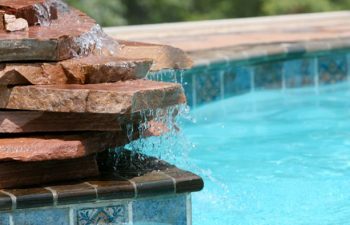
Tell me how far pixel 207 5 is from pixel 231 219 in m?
12.4

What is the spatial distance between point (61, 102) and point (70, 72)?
15cm

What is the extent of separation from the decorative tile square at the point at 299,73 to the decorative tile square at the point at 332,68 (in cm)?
8

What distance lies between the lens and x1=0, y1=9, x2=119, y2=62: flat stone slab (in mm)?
2924

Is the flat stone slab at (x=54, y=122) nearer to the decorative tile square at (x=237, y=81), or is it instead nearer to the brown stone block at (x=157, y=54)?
the brown stone block at (x=157, y=54)

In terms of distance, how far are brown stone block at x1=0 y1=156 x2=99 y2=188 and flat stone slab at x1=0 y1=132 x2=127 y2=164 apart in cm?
5

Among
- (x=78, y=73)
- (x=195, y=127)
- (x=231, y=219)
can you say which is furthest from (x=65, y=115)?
(x=195, y=127)

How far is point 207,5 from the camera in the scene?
16.2 m

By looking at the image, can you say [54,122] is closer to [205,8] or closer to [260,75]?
[260,75]

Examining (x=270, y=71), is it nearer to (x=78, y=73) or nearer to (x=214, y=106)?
(x=214, y=106)

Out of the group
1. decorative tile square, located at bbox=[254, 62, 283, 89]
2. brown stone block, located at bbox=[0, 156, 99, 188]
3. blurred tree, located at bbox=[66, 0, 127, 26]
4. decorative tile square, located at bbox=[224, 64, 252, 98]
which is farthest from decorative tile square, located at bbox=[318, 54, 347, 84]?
blurred tree, located at bbox=[66, 0, 127, 26]

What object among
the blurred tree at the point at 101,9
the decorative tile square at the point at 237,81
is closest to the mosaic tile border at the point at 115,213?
the decorative tile square at the point at 237,81

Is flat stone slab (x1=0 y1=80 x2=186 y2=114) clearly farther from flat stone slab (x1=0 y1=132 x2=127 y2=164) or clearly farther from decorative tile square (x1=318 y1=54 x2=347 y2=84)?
decorative tile square (x1=318 y1=54 x2=347 y2=84)

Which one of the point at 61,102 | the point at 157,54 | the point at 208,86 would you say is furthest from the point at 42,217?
the point at 208,86

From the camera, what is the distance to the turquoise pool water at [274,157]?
162 inches
